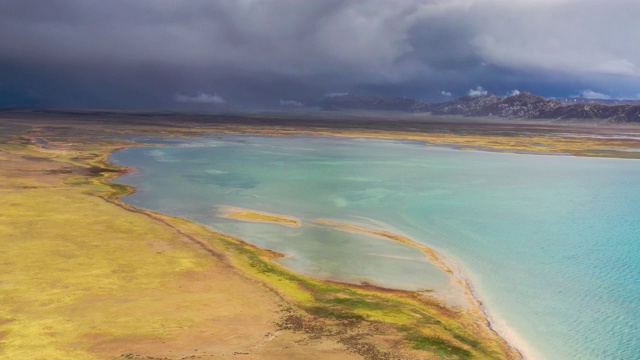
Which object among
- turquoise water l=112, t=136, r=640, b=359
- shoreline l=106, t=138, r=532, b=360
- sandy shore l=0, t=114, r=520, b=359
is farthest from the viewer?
turquoise water l=112, t=136, r=640, b=359

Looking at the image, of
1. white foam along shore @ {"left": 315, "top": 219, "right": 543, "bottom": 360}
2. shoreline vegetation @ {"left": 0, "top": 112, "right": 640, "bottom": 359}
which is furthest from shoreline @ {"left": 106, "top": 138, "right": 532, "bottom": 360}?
shoreline vegetation @ {"left": 0, "top": 112, "right": 640, "bottom": 359}

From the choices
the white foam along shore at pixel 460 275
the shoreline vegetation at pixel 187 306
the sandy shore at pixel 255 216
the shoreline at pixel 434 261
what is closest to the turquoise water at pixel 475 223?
the white foam along shore at pixel 460 275

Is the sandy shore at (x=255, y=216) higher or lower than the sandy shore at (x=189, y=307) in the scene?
higher

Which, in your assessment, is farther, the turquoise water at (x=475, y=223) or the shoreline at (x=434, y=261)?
the turquoise water at (x=475, y=223)

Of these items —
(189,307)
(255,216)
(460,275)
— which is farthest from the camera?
(255,216)

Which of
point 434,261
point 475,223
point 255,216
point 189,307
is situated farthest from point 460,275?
point 255,216

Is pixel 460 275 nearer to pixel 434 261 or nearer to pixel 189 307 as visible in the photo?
pixel 434 261

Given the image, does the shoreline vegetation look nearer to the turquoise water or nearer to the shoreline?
the shoreline

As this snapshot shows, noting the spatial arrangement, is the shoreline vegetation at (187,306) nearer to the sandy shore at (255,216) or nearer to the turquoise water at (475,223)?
the turquoise water at (475,223)

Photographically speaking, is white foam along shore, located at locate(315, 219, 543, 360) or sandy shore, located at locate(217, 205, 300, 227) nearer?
white foam along shore, located at locate(315, 219, 543, 360)
